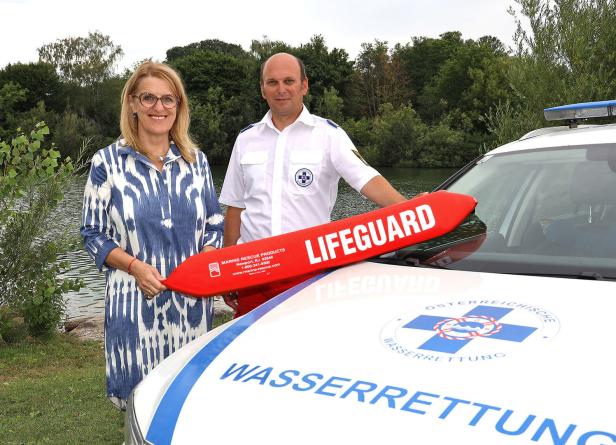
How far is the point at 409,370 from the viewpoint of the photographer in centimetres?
178

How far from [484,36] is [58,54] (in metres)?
41.7

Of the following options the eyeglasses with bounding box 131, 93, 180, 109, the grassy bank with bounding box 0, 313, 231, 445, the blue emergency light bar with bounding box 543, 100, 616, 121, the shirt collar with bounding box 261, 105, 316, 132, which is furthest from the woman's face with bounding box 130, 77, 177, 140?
the grassy bank with bounding box 0, 313, 231, 445

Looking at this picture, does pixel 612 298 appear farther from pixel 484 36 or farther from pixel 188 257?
pixel 484 36

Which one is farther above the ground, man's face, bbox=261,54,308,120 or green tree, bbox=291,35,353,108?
green tree, bbox=291,35,353,108

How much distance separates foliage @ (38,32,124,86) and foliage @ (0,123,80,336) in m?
58.3

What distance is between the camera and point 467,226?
2893mm

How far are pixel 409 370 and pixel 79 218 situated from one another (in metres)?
17.4

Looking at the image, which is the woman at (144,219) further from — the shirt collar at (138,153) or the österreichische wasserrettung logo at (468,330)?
the österreichische wasserrettung logo at (468,330)

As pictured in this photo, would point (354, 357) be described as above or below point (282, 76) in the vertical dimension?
below

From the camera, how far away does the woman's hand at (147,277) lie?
2855 mm

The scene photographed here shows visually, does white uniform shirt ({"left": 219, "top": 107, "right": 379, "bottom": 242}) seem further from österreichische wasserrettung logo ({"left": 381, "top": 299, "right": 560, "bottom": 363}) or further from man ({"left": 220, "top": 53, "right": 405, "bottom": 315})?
österreichische wasserrettung logo ({"left": 381, "top": 299, "right": 560, "bottom": 363})

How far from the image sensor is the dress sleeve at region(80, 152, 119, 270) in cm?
297

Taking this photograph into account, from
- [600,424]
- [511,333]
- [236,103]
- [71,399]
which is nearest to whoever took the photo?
[600,424]

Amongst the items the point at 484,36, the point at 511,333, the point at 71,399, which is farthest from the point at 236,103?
the point at 511,333
